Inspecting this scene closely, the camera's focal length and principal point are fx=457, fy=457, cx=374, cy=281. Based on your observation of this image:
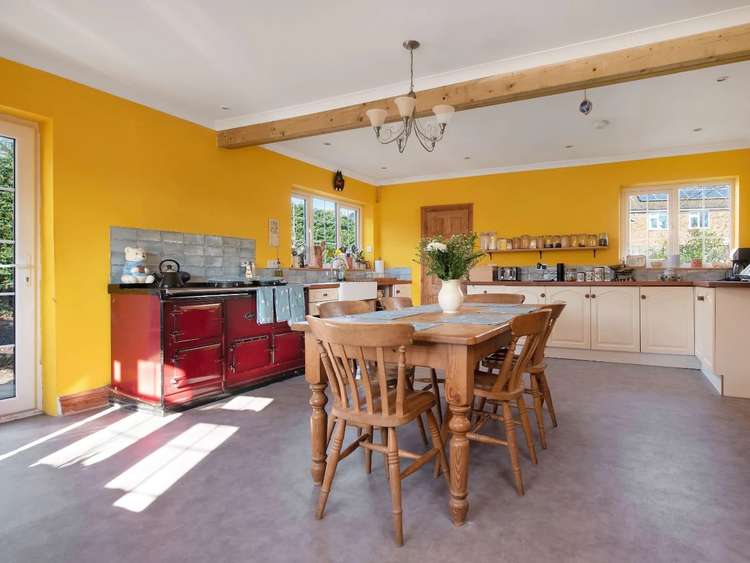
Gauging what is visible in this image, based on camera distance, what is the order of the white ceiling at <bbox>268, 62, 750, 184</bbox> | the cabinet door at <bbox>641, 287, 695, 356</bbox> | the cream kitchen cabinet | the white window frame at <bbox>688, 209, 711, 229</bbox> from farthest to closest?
1. the white window frame at <bbox>688, 209, 711, 229</bbox>
2. the cream kitchen cabinet
3. the cabinet door at <bbox>641, 287, 695, 356</bbox>
4. the white ceiling at <bbox>268, 62, 750, 184</bbox>

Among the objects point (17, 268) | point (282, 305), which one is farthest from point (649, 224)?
point (17, 268)

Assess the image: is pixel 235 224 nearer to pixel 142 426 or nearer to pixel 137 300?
pixel 137 300

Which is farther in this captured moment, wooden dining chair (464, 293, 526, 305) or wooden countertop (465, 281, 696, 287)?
wooden countertop (465, 281, 696, 287)

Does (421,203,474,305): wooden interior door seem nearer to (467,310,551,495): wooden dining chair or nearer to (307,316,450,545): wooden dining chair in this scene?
(467,310,551,495): wooden dining chair

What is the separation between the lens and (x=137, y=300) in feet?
11.6

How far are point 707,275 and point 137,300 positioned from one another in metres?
6.28

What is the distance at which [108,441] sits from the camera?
2.86m

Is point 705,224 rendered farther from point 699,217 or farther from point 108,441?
point 108,441

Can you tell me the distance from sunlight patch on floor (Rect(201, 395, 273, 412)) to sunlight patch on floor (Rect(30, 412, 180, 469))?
32cm

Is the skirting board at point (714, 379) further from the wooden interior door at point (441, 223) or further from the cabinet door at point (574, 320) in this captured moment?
the wooden interior door at point (441, 223)

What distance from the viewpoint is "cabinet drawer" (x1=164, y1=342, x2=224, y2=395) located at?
3.46 m

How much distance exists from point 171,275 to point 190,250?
62 cm

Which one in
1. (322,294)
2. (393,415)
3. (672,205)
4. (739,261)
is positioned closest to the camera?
(393,415)

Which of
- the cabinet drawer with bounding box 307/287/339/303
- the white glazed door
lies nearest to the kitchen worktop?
the cabinet drawer with bounding box 307/287/339/303
